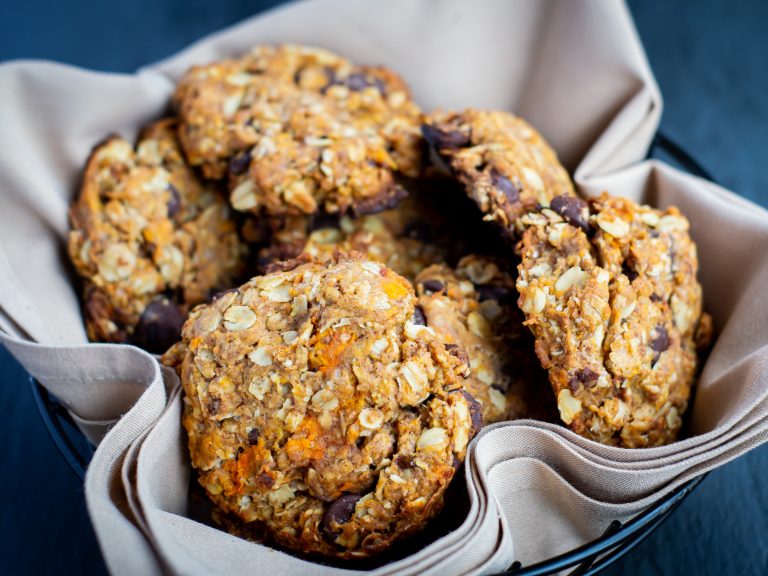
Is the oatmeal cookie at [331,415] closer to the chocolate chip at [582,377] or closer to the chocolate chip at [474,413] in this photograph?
the chocolate chip at [474,413]

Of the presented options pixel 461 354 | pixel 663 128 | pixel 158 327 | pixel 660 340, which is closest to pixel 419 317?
pixel 461 354

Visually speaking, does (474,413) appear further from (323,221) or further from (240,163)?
(240,163)

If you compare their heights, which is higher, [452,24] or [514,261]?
[452,24]

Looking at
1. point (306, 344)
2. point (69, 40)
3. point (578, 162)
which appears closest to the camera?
point (306, 344)

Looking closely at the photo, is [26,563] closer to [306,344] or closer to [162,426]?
[162,426]

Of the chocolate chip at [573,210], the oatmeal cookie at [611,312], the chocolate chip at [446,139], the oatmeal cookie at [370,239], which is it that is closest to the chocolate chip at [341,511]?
the oatmeal cookie at [611,312]

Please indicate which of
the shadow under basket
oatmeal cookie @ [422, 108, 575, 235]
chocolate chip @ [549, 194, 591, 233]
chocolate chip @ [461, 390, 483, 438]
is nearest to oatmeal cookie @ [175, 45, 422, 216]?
oatmeal cookie @ [422, 108, 575, 235]

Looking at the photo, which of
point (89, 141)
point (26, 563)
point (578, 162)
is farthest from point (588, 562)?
point (89, 141)
